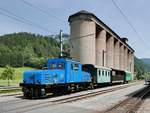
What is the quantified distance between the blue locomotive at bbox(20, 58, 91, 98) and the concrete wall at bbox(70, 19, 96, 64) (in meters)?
41.9

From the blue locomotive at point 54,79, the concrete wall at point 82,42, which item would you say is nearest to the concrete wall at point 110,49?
the concrete wall at point 82,42

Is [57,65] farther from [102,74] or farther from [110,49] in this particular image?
[110,49]

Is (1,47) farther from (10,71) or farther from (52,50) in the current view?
(10,71)

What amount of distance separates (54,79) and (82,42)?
50.6 meters

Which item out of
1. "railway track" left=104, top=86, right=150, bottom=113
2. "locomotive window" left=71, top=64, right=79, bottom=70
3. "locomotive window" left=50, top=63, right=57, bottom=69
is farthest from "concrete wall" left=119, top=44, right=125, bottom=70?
"railway track" left=104, top=86, right=150, bottom=113

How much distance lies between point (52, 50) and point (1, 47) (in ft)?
107

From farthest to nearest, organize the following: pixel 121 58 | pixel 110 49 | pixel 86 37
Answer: pixel 121 58 → pixel 110 49 → pixel 86 37

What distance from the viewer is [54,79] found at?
23922 mm

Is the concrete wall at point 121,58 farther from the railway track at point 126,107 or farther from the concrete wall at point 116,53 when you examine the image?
the railway track at point 126,107

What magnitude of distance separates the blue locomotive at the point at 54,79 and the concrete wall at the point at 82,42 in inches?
1651

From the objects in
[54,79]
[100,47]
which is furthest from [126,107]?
[100,47]

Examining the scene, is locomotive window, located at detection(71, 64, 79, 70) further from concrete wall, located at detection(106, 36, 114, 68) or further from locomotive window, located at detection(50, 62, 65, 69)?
concrete wall, located at detection(106, 36, 114, 68)

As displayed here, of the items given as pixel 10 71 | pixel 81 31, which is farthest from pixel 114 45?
pixel 10 71

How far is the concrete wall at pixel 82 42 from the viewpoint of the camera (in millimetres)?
73312
